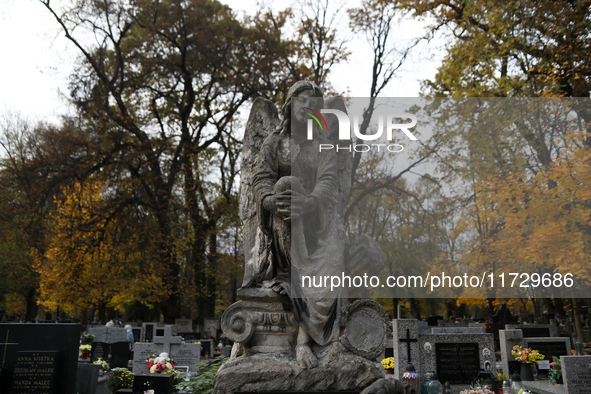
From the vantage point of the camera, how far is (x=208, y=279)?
71.4ft

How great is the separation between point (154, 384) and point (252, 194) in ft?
13.0

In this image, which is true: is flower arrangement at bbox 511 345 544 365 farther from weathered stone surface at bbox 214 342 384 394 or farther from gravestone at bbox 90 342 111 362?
gravestone at bbox 90 342 111 362

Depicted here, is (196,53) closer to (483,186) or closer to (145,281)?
(145,281)

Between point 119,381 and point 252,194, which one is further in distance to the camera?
point 119,381

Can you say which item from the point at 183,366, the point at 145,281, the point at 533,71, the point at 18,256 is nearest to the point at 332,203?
the point at 183,366

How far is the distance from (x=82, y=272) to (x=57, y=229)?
2.25 m

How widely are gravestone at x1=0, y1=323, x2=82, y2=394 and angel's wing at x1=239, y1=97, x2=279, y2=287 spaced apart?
2.37 meters

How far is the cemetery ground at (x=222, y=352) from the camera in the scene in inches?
213

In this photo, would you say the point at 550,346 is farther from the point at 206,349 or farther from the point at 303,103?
the point at 303,103

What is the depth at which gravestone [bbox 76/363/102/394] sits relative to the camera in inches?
276

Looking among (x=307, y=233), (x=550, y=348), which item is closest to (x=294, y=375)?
(x=307, y=233)

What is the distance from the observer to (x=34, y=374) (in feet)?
17.5

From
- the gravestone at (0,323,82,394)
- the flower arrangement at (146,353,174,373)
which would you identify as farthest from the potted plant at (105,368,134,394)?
the gravestone at (0,323,82,394)

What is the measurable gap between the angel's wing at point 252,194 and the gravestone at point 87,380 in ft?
12.8
